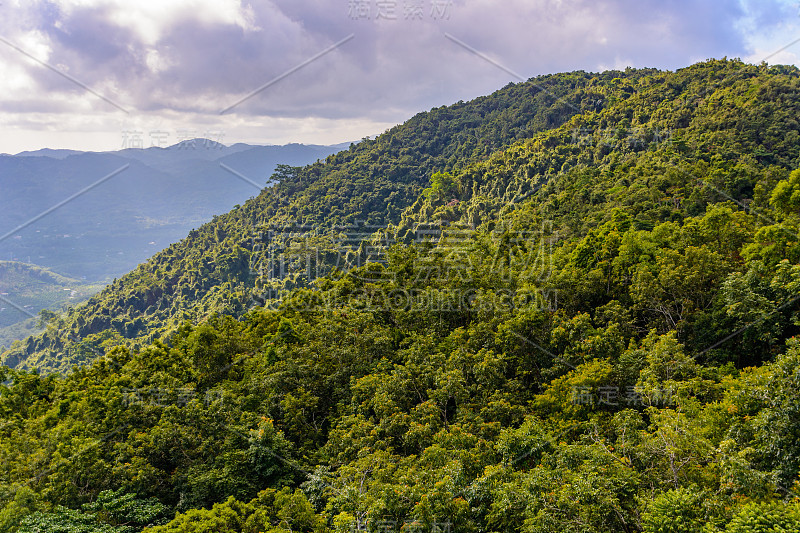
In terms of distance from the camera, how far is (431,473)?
1079 centimetres

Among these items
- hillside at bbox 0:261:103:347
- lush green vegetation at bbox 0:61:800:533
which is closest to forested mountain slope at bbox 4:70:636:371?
hillside at bbox 0:261:103:347

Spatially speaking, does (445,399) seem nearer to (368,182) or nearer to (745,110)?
(745,110)

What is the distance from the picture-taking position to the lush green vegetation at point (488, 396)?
9.33m

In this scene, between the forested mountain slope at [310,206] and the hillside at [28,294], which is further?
the hillside at [28,294]

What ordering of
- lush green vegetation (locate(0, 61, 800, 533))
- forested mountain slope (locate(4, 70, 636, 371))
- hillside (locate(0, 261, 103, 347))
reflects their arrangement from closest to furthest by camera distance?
1. lush green vegetation (locate(0, 61, 800, 533))
2. forested mountain slope (locate(4, 70, 636, 371))
3. hillside (locate(0, 261, 103, 347))

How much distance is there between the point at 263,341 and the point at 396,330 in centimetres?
729

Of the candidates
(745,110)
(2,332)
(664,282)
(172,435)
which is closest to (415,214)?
(745,110)

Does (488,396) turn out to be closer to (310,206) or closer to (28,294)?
(310,206)

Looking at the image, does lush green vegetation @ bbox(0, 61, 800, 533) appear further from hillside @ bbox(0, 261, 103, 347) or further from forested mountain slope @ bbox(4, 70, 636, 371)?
hillside @ bbox(0, 261, 103, 347)

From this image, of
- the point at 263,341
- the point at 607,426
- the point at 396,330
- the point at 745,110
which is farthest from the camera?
the point at 745,110

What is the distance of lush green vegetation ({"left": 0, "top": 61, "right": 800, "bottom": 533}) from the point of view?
30.6 ft

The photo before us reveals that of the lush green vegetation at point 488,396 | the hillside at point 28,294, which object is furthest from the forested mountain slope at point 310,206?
the lush green vegetation at point 488,396

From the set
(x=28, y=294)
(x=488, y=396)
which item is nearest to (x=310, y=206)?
(x=488, y=396)

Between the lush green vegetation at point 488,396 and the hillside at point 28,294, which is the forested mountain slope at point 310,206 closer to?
the hillside at point 28,294
